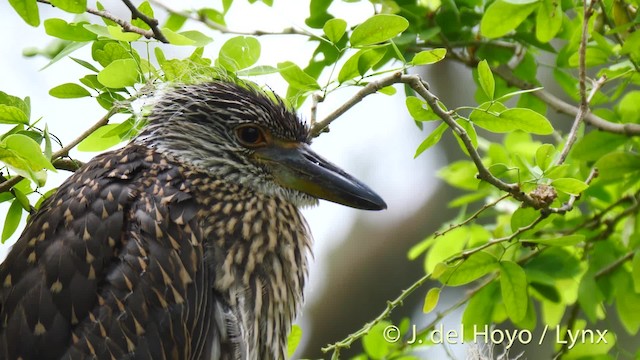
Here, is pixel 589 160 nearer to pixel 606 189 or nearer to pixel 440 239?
pixel 606 189

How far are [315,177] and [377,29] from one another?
1.45ft

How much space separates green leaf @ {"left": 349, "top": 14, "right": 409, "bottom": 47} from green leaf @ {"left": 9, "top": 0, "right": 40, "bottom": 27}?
748 mm

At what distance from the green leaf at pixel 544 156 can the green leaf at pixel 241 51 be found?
0.76m

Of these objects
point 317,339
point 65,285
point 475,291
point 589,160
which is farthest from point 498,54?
point 317,339

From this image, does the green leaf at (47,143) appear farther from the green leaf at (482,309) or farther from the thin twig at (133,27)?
the green leaf at (482,309)

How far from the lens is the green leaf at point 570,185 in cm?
251

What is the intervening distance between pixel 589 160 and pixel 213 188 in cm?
109

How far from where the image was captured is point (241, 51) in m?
2.71

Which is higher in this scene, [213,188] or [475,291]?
[213,188]

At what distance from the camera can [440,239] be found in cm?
341

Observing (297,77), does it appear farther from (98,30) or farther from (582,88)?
(582,88)

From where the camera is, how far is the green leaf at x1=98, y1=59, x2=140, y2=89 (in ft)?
8.00

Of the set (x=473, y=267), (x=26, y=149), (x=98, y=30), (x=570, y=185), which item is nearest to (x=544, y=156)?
(x=570, y=185)

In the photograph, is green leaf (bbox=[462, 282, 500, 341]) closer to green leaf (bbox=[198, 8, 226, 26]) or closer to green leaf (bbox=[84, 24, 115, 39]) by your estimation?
green leaf (bbox=[198, 8, 226, 26])
